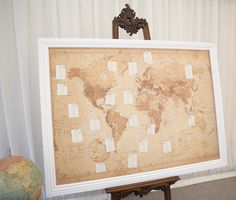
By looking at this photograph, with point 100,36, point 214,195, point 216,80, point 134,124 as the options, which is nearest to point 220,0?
point 216,80

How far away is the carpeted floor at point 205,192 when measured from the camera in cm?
186

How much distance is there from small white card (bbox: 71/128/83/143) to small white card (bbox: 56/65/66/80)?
0.29 metres

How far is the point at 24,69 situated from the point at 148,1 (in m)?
1.13

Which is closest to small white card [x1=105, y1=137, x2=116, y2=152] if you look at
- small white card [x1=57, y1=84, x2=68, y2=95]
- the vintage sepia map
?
the vintage sepia map

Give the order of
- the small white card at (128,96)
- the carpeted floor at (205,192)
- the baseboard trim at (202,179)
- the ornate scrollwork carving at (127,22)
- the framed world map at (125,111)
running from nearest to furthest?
the framed world map at (125,111)
the small white card at (128,96)
the ornate scrollwork carving at (127,22)
the carpeted floor at (205,192)
the baseboard trim at (202,179)

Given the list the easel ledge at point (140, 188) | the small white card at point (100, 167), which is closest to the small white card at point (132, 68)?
the small white card at point (100, 167)

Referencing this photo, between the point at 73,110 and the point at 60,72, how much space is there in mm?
214

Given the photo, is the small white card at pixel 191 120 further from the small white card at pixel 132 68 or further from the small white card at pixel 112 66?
the small white card at pixel 112 66

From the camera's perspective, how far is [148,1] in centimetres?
182

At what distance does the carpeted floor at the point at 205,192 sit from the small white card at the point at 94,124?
37.9 inches

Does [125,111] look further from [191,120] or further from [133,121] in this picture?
[191,120]

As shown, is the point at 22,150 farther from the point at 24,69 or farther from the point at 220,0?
the point at 220,0

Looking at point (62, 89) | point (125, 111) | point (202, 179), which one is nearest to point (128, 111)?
point (125, 111)

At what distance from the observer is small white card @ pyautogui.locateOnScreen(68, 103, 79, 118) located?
1.17 m
